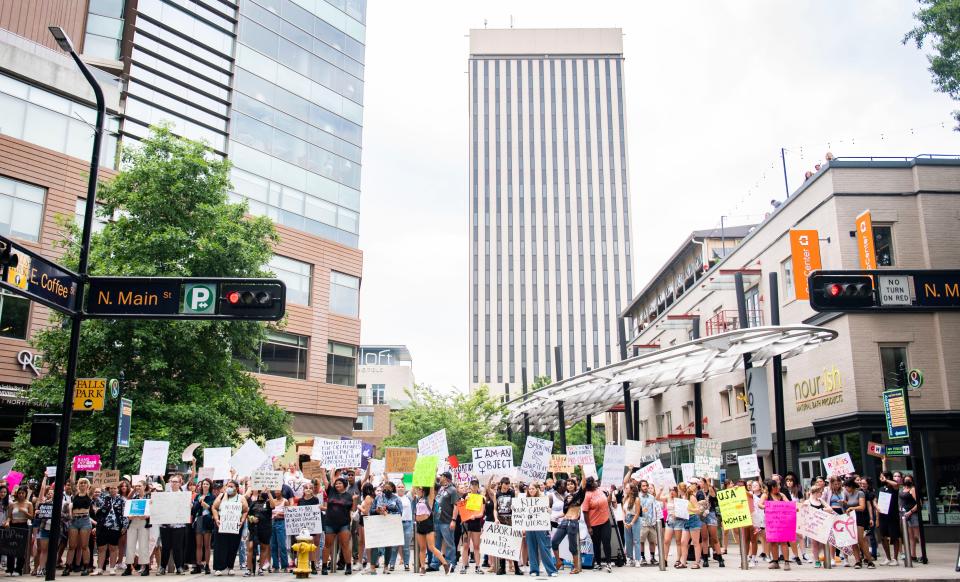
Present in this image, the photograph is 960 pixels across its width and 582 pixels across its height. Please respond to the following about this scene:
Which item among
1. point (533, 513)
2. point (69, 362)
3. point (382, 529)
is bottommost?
point (382, 529)

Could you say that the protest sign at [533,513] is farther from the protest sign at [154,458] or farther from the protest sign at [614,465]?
the protest sign at [154,458]

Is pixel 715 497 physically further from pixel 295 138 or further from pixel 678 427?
pixel 295 138

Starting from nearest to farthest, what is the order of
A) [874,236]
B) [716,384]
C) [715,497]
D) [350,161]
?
[715,497] → [874,236] → [716,384] → [350,161]

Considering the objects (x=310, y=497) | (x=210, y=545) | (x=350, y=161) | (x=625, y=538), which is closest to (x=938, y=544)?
(x=625, y=538)

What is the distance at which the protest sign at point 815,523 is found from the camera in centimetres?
1598

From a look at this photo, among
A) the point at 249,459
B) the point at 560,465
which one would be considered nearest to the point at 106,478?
the point at 249,459

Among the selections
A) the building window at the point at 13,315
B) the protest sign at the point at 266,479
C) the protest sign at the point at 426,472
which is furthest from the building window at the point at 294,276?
the protest sign at the point at 426,472

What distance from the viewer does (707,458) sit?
822 inches

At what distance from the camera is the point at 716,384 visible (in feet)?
129

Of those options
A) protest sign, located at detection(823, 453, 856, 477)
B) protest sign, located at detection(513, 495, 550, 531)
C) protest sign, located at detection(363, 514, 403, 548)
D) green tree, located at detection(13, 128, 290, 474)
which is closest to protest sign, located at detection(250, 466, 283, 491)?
protest sign, located at detection(363, 514, 403, 548)

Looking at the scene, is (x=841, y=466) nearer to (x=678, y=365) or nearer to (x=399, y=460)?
(x=678, y=365)

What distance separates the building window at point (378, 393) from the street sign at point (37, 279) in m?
82.8

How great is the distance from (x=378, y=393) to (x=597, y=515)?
8303 cm

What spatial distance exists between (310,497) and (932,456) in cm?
2047
